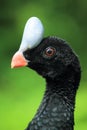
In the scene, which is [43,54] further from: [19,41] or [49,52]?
[19,41]

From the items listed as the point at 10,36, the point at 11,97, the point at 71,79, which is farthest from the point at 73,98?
the point at 10,36

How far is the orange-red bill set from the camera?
4.86 metres

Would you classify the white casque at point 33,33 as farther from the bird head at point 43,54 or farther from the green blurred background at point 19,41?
the green blurred background at point 19,41

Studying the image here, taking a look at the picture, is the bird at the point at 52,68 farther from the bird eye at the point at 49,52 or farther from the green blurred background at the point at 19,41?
the green blurred background at the point at 19,41

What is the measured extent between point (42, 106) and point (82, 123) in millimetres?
3269

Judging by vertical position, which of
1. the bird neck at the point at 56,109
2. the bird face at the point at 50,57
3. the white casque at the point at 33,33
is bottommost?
the bird neck at the point at 56,109

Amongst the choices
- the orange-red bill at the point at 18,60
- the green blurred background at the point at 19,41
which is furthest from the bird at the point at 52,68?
the green blurred background at the point at 19,41

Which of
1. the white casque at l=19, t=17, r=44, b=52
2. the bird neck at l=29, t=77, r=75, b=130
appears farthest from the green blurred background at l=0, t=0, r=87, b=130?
the white casque at l=19, t=17, r=44, b=52

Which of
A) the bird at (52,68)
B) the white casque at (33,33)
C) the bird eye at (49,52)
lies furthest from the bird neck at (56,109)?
the white casque at (33,33)

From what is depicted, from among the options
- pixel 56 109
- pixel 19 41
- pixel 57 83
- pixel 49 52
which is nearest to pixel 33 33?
pixel 49 52

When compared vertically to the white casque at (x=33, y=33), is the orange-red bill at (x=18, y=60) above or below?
below

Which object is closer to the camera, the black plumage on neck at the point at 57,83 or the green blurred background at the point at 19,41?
the black plumage on neck at the point at 57,83

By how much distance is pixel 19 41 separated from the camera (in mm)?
9578

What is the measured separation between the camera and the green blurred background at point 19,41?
8523 millimetres
